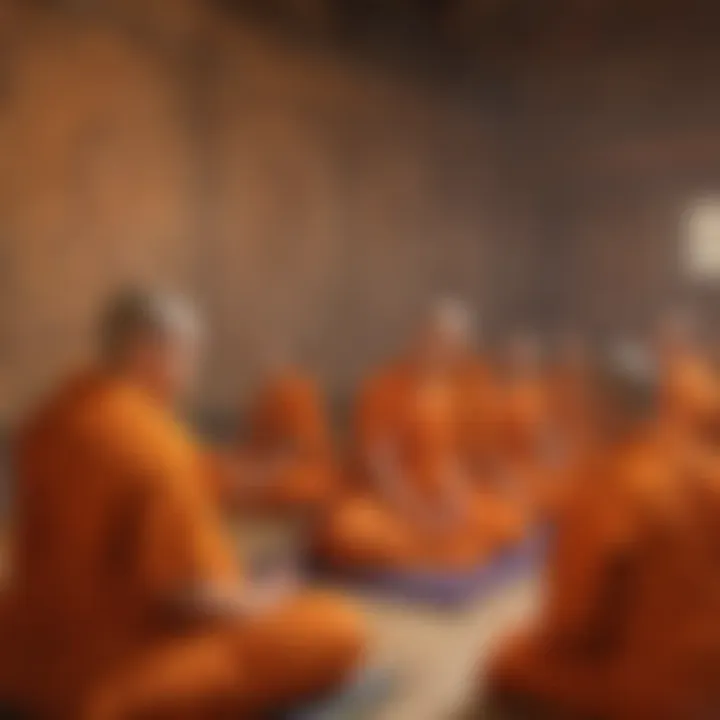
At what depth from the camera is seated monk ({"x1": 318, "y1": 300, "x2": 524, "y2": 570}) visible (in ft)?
11.0

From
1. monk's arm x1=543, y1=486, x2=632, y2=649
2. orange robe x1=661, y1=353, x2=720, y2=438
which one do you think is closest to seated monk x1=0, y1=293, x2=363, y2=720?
monk's arm x1=543, y1=486, x2=632, y2=649

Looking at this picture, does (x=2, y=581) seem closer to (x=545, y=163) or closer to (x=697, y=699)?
(x=697, y=699)

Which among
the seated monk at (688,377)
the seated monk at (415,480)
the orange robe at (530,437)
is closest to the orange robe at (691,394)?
the seated monk at (688,377)

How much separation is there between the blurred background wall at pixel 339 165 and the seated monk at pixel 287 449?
0.58ft

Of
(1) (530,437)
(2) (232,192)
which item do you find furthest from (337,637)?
(2) (232,192)

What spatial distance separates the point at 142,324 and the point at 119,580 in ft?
1.63

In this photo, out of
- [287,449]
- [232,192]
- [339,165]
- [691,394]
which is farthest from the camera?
[339,165]

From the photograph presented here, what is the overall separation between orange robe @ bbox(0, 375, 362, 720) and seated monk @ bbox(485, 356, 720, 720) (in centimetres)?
60

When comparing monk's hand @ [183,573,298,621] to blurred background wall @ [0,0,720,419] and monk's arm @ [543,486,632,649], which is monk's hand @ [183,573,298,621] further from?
blurred background wall @ [0,0,720,419]

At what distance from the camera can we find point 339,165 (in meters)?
4.94

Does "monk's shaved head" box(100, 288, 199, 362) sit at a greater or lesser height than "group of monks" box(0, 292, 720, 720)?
greater

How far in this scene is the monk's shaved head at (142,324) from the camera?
194 centimetres

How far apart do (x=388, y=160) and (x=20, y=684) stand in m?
3.41

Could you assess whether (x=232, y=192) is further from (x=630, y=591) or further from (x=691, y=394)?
(x=630, y=591)
